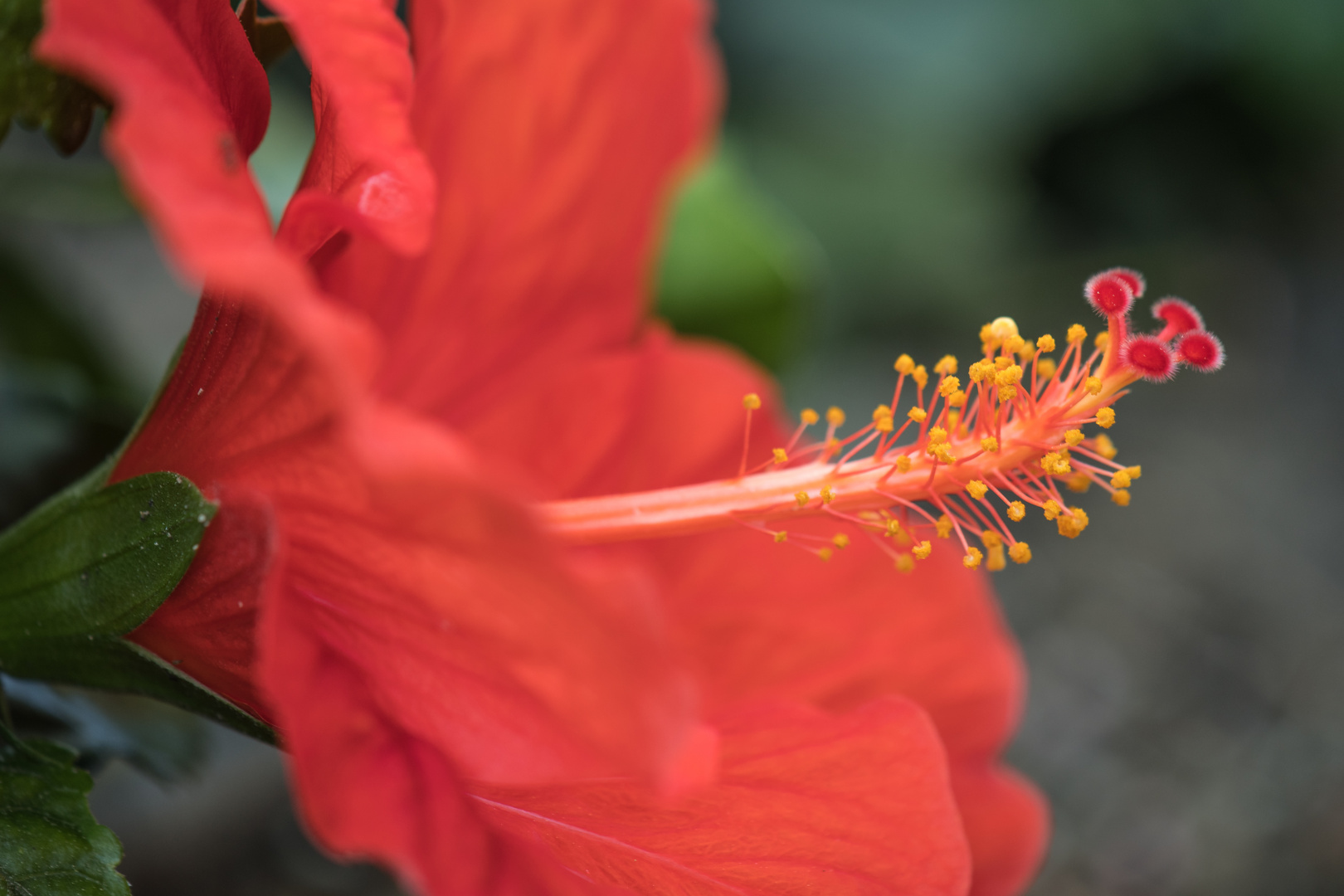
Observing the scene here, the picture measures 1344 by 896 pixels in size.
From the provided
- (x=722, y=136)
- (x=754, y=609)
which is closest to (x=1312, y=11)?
(x=722, y=136)

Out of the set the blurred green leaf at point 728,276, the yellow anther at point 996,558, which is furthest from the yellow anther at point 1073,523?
the blurred green leaf at point 728,276

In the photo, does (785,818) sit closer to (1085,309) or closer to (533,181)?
(533,181)

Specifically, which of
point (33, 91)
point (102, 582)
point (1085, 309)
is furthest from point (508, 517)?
point (1085, 309)

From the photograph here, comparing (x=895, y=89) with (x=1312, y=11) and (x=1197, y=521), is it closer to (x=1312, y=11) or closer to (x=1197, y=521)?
(x=1312, y=11)

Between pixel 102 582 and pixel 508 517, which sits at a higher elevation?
pixel 508 517

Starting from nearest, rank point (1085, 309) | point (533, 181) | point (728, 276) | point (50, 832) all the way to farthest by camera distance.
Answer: point (50, 832)
point (533, 181)
point (728, 276)
point (1085, 309)

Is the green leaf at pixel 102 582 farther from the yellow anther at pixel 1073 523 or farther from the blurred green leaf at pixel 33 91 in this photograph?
the yellow anther at pixel 1073 523
